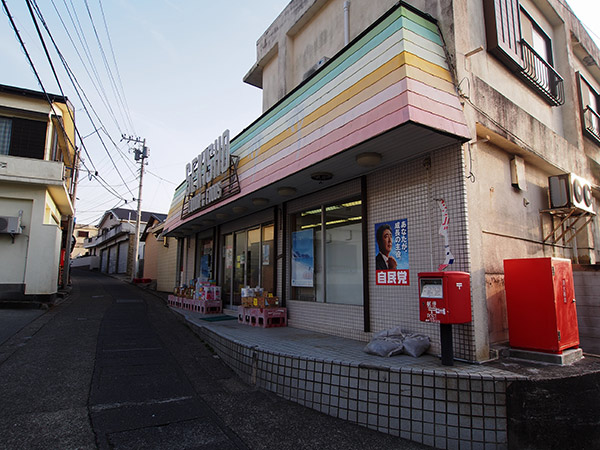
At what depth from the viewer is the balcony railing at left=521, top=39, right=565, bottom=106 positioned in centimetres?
695

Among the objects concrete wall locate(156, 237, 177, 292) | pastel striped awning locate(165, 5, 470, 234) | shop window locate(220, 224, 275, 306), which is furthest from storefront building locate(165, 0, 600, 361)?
concrete wall locate(156, 237, 177, 292)

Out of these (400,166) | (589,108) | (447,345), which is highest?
(589,108)

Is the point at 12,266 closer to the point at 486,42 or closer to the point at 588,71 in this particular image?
the point at 486,42

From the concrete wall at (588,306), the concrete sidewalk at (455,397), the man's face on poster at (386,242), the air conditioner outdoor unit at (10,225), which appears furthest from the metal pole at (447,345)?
the air conditioner outdoor unit at (10,225)

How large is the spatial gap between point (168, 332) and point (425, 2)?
27.6 ft

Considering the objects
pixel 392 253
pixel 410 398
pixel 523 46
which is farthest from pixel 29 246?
pixel 523 46

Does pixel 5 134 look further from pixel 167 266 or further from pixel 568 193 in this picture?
pixel 568 193

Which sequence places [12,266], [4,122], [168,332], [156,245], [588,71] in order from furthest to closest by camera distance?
[156,245] → [4,122] → [12,266] → [588,71] → [168,332]

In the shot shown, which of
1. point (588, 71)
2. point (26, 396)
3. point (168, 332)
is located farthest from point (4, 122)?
point (588, 71)

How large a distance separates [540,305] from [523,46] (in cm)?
522

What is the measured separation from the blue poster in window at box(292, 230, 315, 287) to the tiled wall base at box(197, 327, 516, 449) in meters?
3.03

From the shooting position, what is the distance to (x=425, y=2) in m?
5.59

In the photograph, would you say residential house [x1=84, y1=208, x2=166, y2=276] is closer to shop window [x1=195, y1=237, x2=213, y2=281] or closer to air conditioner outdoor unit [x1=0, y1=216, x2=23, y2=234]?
shop window [x1=195, y1=237, x2=213, y2=281]

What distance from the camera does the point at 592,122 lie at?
9281 mm
